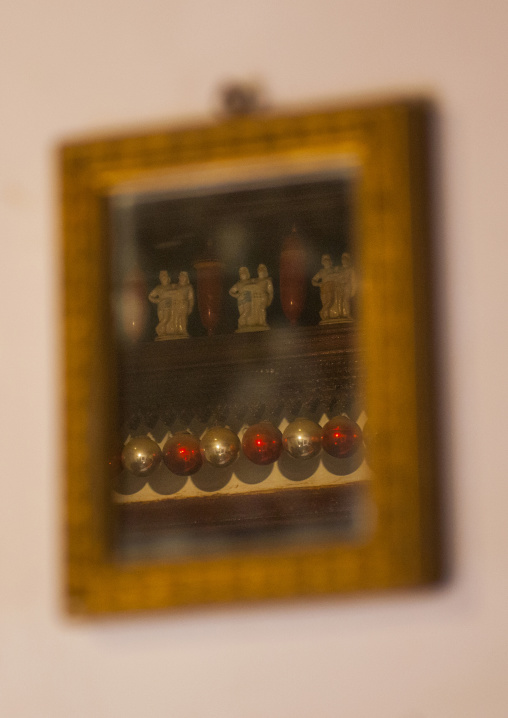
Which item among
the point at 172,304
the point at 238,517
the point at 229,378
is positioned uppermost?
the point at 172,304

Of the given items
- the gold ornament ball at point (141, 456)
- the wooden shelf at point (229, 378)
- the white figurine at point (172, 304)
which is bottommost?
the gold ornament ball at point (141, 456)

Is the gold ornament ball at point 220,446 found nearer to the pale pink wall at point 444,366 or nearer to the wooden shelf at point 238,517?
the wooden shelf at point 238,517

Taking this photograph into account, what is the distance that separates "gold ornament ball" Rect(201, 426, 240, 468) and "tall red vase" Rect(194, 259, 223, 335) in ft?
0.43

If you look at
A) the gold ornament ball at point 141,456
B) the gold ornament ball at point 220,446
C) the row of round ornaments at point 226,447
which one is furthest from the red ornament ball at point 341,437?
the gold ornament ball at point 141,456

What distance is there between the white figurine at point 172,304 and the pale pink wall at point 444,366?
14 centimetres

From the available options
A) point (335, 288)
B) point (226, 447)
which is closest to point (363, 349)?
point (335, 288)

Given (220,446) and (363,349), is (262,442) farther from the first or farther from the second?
(363,349)

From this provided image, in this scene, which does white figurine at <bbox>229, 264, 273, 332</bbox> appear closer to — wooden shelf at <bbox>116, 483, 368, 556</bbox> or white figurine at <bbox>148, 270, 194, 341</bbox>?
white figurine at <bbox>148, 270, 194, 341</bbox>

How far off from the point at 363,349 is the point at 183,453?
28 centimetres

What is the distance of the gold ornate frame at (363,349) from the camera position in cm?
104

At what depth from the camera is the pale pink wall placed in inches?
40.9

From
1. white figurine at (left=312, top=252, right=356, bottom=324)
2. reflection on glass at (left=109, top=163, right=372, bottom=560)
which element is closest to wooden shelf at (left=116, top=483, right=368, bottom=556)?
reflection on glass at (left=109, top=163, right=372, bottom=560)

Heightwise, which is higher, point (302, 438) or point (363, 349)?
point (363, 349)

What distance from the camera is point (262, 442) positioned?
3.86ft
